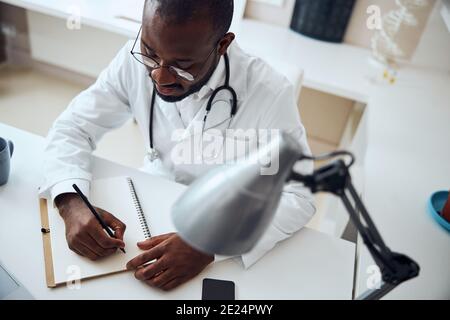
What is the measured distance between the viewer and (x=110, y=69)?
3.66 ft

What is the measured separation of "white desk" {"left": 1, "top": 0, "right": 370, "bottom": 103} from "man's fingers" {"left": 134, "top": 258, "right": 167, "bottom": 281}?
3.90 ft

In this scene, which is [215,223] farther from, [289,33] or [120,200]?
[289,33]

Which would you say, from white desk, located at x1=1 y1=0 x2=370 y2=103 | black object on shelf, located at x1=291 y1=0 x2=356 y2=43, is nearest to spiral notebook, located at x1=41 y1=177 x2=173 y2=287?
white desk, located at x1=1 y1=0 x2=370 y2=103

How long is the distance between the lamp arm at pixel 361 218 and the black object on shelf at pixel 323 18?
1.78m

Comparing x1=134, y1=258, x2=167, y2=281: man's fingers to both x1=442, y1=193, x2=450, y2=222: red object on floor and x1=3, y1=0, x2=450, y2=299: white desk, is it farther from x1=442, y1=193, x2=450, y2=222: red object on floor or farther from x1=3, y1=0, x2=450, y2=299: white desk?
x1=442, y1=193, x2=450, y2=222: red object on floor

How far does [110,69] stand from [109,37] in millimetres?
1637

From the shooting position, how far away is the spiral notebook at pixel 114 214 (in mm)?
732

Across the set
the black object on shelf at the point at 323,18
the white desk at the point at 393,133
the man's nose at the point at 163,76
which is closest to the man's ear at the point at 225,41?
the man's nose at the point at 163,76

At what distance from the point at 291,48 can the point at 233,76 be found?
42.0 inches

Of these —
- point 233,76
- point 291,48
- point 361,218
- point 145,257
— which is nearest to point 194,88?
point 233,76

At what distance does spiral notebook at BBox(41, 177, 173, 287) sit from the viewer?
2.40ft

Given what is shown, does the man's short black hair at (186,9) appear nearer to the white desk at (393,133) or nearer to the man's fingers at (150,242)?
the man's fingers at (150,242)

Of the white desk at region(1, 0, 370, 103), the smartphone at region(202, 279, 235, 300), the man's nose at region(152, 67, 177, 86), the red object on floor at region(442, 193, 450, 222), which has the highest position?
the man's nose at region(152, 67, 177, 86)
